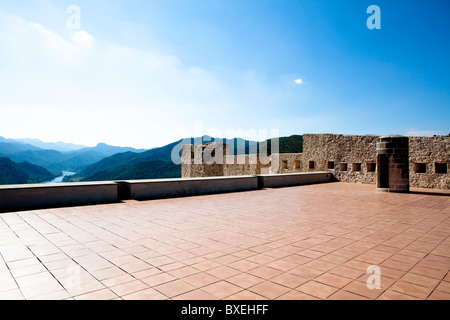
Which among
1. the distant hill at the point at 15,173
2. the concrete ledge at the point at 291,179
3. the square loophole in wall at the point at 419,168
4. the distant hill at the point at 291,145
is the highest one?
the distant hill at the point at 291,145

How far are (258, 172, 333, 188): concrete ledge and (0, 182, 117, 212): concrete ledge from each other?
6204mm

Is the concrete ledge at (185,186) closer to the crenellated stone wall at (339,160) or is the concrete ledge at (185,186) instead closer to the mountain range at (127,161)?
the crenellated stone wall at (339,160)

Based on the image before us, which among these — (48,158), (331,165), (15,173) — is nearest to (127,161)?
(15,173)

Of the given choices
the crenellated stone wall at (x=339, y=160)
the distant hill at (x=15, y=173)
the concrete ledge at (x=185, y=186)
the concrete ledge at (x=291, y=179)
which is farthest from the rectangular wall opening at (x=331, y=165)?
the distant hill at (x=15, y=173)

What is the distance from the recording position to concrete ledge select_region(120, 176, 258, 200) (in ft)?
27.5

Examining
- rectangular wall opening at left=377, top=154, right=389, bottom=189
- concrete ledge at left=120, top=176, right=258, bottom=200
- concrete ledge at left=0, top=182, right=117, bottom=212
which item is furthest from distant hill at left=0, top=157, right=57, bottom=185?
rectangular wall opening at left=377, top=154, right=389, bottom=189

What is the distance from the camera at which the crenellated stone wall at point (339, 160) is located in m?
12.0

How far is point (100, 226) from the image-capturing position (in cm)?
500

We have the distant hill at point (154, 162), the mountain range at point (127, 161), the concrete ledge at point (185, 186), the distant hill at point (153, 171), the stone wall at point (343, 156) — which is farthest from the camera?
the distant hill at point (153, 171)

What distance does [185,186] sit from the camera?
30.3 ft

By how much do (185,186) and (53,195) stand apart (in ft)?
12.4

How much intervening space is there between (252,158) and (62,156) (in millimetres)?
200157

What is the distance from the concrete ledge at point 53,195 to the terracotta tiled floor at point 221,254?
0.64 metres

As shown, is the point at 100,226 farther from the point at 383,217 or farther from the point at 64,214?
the point at 383,217
